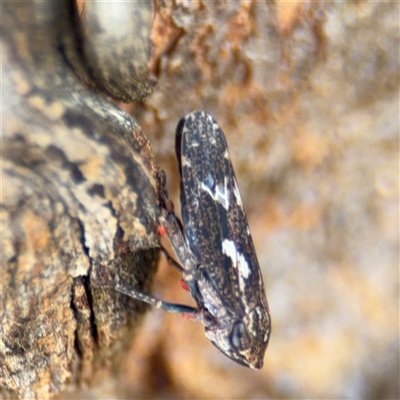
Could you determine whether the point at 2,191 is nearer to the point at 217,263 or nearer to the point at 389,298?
the point at 217,263

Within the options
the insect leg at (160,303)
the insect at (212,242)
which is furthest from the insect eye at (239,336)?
the insect leg at (160,303)

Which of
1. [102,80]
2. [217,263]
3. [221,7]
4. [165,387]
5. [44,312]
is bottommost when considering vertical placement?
[165,387]

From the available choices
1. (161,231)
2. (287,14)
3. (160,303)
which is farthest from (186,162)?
(287,14)

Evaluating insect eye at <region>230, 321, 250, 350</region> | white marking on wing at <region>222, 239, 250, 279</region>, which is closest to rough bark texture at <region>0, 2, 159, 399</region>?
white marking on wing at <region>222, 239, 250, 279</region>

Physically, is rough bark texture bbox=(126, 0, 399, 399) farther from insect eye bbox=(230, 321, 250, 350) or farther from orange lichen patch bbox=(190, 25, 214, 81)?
insect eye bbox=(230, 321, 250, 350)

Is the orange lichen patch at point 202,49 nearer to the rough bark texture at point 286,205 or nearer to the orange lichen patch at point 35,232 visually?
the rough bark texture at point 286,205

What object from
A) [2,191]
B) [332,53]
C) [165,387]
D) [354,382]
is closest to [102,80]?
[2,191]

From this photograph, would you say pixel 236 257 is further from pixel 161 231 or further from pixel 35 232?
pixel 35 232
